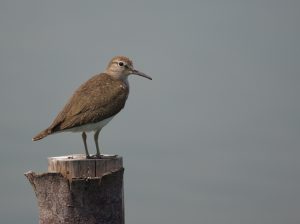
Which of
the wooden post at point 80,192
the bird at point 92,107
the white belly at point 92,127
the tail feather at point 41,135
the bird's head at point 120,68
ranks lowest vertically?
the wooden post at point 80,192

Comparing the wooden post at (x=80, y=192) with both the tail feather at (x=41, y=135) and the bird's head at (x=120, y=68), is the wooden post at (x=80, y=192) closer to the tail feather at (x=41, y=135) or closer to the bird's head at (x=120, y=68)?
the tail feather at (x=41, y=135)

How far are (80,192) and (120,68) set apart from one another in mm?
5810

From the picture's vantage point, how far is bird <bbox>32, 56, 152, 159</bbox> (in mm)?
10352

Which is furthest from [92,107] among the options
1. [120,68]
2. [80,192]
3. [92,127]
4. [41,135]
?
[80,192]

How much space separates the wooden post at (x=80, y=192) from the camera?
7.86 metres

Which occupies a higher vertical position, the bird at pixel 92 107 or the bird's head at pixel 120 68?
the bird's head at pixel 120 68

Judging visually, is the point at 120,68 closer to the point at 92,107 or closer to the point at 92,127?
the point at 92,107

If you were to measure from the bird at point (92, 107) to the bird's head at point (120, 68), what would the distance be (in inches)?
17.3

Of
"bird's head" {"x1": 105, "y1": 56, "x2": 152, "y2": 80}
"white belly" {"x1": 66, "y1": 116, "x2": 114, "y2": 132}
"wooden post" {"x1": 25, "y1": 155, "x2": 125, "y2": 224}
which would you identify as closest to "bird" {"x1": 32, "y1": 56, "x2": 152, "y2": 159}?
"white belly" {"x1": 66, "y1": 116, "x2": 114, "y2": 132}

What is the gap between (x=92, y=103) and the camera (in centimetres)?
1081

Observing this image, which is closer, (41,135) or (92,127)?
(41,135)

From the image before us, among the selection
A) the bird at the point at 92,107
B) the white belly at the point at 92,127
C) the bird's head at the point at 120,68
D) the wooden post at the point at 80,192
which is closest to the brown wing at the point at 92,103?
the bird at the point at 92,107

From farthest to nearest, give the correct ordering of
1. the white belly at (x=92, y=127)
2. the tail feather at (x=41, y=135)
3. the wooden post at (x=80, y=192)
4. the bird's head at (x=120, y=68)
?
the bird's head at (x=120, y=68), the white belly at (x=92, y=127), the tail feather at (x=41, y=135), the wooden post at (x=80, y=192)

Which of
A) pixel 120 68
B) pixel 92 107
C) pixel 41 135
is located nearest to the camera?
pixel 41 135
